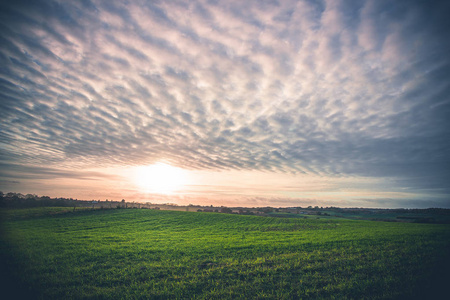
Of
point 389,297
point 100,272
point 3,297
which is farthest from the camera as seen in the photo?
point 100,272

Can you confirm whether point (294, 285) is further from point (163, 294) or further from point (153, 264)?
point (153, 264)

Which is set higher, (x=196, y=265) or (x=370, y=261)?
(x=370, y=261)

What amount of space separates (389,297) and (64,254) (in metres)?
22.6

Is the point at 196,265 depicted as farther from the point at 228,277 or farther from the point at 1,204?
the point at 1,204

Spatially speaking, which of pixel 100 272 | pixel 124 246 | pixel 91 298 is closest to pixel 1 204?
pixel 91 298

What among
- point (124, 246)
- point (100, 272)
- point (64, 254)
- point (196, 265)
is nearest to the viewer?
point (100, 272)

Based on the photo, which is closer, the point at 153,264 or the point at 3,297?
the point at 3,297

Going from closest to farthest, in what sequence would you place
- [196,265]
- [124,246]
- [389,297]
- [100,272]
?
1. [389,297]
2. [100,272]
3. [196,265]
4. [124,246]

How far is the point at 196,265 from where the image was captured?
42.2 feet

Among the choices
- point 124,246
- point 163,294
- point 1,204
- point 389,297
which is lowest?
point 124,246

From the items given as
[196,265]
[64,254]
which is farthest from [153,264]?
[64,254]

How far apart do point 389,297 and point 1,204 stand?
17499 mm

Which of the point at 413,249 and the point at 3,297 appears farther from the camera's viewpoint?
the point at 413,249

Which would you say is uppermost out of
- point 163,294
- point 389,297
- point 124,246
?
point 389,297
